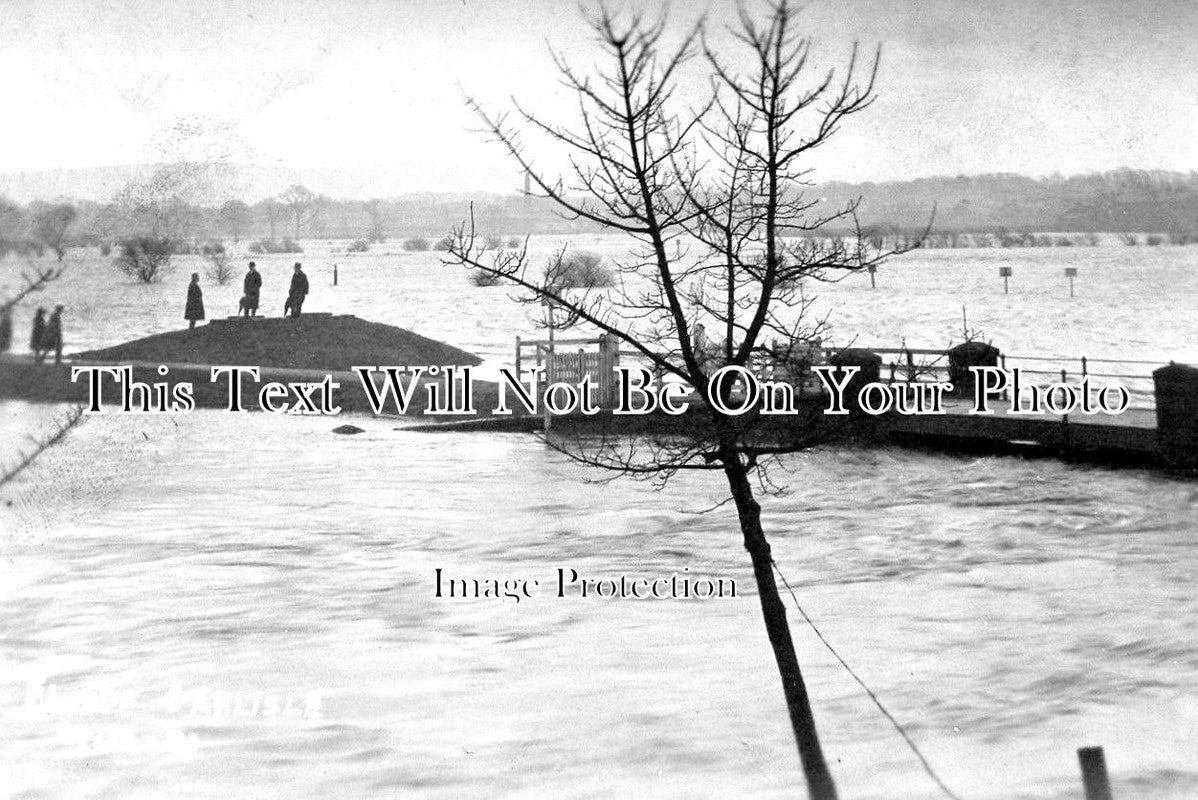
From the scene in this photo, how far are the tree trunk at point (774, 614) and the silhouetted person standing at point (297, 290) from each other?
727 centimetres

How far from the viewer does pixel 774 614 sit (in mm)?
5473

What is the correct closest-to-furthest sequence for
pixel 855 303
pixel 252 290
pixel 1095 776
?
pixel 1095 776, pixel 252 290, pixel 855 303

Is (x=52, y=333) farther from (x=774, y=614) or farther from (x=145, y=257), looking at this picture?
(x=145, y=257)

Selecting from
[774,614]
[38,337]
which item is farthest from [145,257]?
[38,337]

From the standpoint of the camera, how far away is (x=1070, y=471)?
1295cm

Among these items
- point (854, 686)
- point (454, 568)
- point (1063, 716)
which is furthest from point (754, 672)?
point (454, 568)

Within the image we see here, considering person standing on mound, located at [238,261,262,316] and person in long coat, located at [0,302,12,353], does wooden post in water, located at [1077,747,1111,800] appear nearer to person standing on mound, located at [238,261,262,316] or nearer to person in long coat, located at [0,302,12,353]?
person in long coat, located at [0,302,12,353]

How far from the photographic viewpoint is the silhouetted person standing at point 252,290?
10750mm

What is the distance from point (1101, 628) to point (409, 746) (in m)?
5.73

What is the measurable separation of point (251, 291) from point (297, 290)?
0.99 meters

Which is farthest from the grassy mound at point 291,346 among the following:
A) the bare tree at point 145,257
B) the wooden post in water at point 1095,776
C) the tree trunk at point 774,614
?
the wooden post in water at point 1095,776

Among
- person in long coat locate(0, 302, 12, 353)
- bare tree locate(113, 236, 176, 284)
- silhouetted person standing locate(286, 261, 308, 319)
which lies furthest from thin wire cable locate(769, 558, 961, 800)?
silhouetted person standing locate(286, 261, 308, 319)

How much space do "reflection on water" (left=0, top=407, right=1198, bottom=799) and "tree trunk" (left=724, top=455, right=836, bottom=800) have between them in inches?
31.3

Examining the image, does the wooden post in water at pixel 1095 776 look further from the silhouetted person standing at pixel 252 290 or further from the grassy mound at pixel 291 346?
the silhouetted person standing at pixel 252 290
